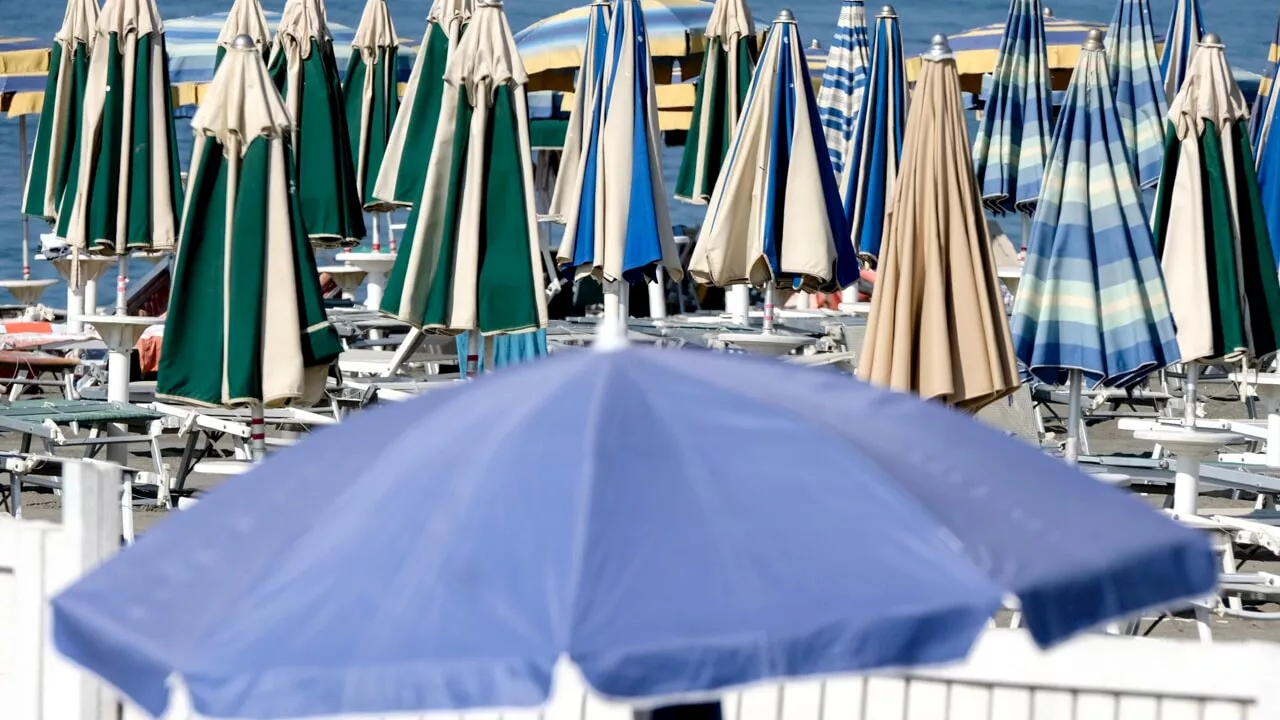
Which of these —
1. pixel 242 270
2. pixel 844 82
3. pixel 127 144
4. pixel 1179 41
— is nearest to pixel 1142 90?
pixel 844 82

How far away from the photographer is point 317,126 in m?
8.99

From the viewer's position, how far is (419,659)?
182cm

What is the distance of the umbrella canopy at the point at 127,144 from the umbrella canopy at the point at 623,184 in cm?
196

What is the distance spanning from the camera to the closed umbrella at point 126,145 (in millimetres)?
8320

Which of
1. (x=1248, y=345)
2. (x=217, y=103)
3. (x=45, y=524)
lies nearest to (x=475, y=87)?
(x=217, y=103)

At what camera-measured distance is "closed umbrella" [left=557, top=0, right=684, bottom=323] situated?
7816mm

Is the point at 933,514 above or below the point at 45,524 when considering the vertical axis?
above

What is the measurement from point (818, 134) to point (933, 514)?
6263mm

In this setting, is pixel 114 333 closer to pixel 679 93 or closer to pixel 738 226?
pixel 738 226

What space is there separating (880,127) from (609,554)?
7.73 m

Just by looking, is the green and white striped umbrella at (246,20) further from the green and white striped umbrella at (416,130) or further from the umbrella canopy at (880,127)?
the umbrella canopy at (880,127)

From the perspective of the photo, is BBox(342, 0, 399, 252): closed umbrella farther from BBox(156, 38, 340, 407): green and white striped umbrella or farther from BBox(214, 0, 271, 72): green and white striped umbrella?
BBox(156, 38, 340, 407): green and white striped umbrella

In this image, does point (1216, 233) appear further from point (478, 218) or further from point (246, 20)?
point (246, 20)

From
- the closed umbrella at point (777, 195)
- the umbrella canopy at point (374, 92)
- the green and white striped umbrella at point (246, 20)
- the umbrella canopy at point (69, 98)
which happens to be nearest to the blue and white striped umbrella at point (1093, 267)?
the closed umbrella at point (777, 195)
